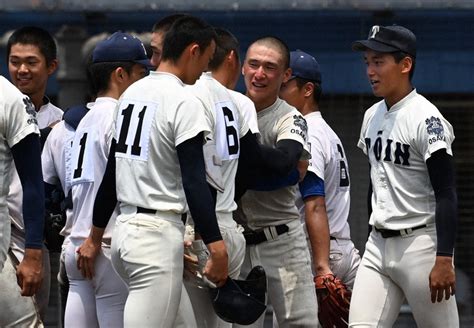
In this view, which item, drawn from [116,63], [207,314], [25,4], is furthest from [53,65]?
[25,4]

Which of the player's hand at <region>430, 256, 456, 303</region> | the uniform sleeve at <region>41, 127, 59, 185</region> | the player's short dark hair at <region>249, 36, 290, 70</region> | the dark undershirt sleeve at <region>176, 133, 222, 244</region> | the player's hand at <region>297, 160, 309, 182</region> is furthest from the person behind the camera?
the uniform sleeve at <region>41, 127, 59, 185</region>

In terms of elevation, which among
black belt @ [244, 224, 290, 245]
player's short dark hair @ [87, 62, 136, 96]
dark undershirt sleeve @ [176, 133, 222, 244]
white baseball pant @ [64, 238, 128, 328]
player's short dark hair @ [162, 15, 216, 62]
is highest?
player's short dark hair @ [162, 15, 216, 62]

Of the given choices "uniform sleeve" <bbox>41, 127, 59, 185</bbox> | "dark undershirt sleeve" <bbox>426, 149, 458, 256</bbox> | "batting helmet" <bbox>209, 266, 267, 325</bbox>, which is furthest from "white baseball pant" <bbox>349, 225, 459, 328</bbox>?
"uniform sleeve" <bbox>41, 127, 59, 185</bbox>

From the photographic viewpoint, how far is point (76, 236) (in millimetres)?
6883

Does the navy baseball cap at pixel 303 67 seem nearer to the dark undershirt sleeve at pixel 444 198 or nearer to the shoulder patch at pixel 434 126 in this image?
the shoulder patch at pixel 434 126

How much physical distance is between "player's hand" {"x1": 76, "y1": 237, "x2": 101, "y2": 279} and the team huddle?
11mm

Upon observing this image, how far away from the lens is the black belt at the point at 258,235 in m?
7.13

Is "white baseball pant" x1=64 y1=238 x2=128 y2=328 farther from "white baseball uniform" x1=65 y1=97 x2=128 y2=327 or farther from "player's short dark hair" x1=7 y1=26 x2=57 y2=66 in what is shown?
"player's short dark hair" x1=7 y1=26 x2=57 y2=66

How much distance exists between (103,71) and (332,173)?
1642 mm

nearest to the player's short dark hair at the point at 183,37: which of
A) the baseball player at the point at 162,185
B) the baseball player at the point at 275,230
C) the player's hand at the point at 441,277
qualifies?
the baseball player at the point at 162,185

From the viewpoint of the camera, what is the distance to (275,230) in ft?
23.4

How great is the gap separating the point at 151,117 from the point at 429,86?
6809 mm

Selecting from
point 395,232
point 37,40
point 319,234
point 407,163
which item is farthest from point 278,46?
point 37,40

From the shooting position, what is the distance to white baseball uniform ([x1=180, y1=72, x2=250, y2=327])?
6.30m
